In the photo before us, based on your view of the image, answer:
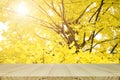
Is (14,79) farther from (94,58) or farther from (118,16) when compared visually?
(118,16)

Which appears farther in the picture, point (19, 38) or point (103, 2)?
point (19, 38)

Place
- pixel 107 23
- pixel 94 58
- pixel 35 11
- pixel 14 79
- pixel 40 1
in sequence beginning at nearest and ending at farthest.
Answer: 1. pixel 14 79
2. pixel 94 58
3. pixel 107 23
4. pixel 40 1
5. pixel 35 11

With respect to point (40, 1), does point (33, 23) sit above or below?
below

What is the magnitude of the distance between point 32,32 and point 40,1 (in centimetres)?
123

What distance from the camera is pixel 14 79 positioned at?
104cm

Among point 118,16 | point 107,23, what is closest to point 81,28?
point 107,23

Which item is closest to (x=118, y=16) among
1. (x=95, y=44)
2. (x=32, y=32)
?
(x=95, y=44)

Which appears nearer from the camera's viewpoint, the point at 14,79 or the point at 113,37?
the point at 14,79

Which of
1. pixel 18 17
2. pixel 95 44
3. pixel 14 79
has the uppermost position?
pixel 18 17

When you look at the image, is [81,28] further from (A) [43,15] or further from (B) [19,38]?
(B) [19,38]

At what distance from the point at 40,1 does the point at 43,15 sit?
0.67 meters

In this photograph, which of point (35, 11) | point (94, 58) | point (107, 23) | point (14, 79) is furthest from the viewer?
point (35, 11)

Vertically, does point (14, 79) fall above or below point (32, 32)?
below

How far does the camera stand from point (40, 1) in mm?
5477
